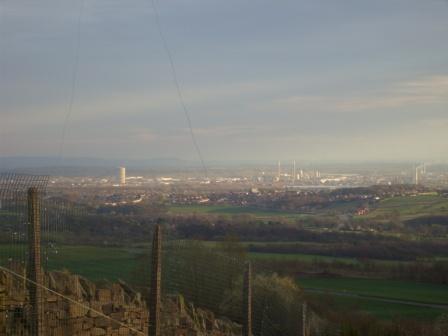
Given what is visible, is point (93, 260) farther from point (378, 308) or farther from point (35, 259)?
point (378, 308)

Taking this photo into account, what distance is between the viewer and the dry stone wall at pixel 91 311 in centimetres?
514

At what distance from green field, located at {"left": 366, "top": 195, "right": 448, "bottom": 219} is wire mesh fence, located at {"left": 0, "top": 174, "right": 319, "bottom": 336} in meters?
27.3

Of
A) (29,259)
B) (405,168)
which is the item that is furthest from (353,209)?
(29,259)

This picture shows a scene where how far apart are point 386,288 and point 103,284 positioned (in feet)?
65.1

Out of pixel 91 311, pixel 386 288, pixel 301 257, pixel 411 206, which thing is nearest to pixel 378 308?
pixel 386 288

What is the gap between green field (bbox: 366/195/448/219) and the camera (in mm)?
36062

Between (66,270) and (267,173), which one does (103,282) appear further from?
(267,173)

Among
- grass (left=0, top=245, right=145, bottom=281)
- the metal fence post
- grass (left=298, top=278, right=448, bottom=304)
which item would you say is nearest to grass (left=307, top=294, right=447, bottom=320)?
grass (left=298, top=278, right=448, bottom=304)

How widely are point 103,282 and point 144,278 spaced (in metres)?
0.53

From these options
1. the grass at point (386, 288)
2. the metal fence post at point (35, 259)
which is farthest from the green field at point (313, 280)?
the metal fence post at point (35, 259)

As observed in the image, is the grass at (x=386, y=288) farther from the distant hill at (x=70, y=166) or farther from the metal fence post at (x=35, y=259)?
the metal fence post at (x=35, y=259)

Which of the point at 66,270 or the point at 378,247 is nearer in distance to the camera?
the point at 66,270

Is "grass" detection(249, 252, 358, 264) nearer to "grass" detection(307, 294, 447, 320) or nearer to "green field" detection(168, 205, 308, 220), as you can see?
"green field" detection(168, 205, 308, 220)

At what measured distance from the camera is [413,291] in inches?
984
